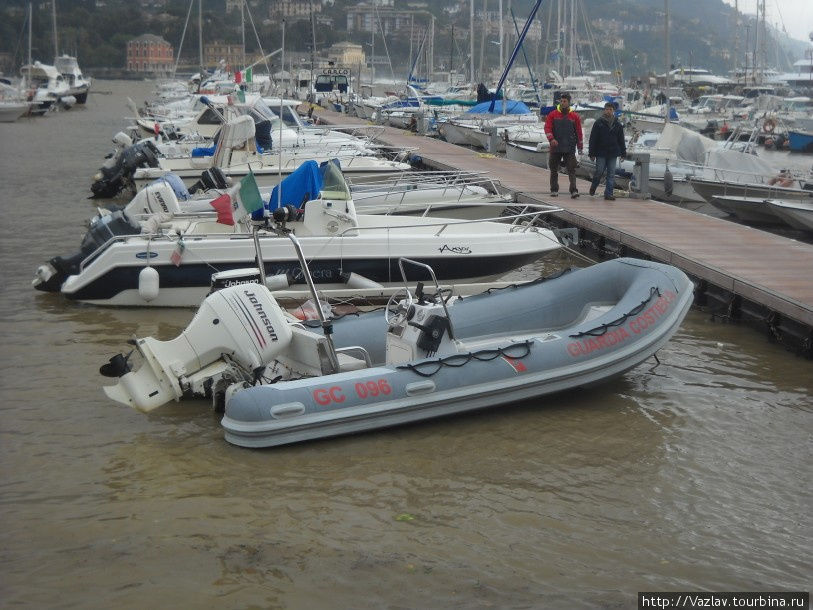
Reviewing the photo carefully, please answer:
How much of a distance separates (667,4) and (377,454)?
1846 centimetres

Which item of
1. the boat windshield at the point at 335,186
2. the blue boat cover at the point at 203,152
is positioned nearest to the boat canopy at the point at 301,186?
the boat windshield at the point at 335,186

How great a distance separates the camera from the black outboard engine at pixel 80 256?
11844mm

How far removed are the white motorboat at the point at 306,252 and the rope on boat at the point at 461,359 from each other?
361 centimetres

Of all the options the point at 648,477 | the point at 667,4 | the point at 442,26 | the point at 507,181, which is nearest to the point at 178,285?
the point at 648,477

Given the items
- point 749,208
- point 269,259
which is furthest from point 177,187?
point 749,208

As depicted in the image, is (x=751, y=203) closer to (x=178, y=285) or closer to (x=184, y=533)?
(x=178, y=285)

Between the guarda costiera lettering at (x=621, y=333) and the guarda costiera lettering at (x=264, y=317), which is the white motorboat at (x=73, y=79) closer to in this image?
the guarda costiera lettering at (x=264, y=317)

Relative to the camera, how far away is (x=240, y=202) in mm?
9938

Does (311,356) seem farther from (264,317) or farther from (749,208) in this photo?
(749,208)

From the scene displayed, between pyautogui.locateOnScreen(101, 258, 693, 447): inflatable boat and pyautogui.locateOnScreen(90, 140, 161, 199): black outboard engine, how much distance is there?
13.2 m

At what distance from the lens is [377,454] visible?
728 centimetres

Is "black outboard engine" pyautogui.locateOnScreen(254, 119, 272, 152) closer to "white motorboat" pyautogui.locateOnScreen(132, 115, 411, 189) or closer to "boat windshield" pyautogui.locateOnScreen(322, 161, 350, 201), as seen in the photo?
"white motorboat" pyautogui.locateOnScreen(132, 115, 411, 189)

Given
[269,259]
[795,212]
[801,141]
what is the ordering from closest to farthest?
1. [269,259]
2. [795,212]
3. [801,141]

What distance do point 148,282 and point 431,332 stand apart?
14.6 feet
